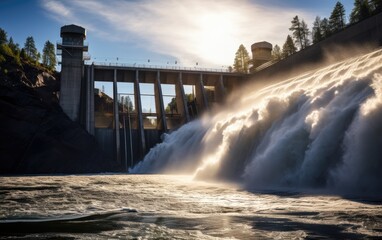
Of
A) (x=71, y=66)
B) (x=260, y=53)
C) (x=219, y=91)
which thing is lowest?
(x=219, y=91)

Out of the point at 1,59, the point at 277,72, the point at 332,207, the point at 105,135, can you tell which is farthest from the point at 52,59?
the point at 332,207

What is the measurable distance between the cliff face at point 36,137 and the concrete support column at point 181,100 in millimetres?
10997

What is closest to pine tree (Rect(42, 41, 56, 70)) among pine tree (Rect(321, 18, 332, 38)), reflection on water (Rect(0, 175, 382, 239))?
pine tree (Rect(321, 18, 332, 38))

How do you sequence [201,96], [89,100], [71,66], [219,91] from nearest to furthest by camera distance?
1. [89,100]
2. [71,66]
3. [201,96]
4. [219,91]

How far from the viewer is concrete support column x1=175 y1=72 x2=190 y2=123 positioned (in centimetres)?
4034

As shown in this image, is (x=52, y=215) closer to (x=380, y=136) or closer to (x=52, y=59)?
(x=380, y=136)

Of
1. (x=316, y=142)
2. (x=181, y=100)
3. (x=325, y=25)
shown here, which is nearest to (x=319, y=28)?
(x=325, y=25)

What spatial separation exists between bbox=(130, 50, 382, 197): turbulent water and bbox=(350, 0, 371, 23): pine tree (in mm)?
36675

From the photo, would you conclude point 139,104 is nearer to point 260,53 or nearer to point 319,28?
point 260,53

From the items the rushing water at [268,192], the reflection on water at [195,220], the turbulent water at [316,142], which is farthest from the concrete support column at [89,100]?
the reflection on water at [195,220]

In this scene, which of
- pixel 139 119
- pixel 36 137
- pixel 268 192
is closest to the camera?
pixel 268 192

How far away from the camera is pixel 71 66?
3953 cm

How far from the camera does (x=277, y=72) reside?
35.4 meters

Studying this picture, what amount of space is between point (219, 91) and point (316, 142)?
1303 inches
